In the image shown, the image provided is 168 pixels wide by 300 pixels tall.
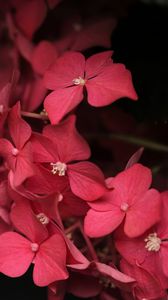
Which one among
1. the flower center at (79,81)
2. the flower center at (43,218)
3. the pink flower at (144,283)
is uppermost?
the flower center at (79,81)

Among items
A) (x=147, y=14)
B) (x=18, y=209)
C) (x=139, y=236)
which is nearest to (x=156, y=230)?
(x=139, y=236)

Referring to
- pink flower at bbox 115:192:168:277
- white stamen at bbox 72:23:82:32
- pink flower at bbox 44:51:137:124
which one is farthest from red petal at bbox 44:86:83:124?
white stamen at bbox 72:23:82:32

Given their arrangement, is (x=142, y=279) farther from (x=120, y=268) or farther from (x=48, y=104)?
(x=48, y=104)

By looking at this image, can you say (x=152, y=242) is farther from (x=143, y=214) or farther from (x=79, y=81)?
(x=79, y=81)

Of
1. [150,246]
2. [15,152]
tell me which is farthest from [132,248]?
[15,152]

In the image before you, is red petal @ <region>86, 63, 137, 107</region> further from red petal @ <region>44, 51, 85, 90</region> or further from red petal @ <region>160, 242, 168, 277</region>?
red petal @ <region>160, 242, 168, 277</region>

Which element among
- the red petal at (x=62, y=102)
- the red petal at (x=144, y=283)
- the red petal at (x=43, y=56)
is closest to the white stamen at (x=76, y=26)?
the red petal at (x=43, y=56)

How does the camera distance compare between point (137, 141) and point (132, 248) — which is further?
point (137, 141)

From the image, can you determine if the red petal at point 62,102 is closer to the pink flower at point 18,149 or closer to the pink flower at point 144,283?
the pink flower at point 18,149
